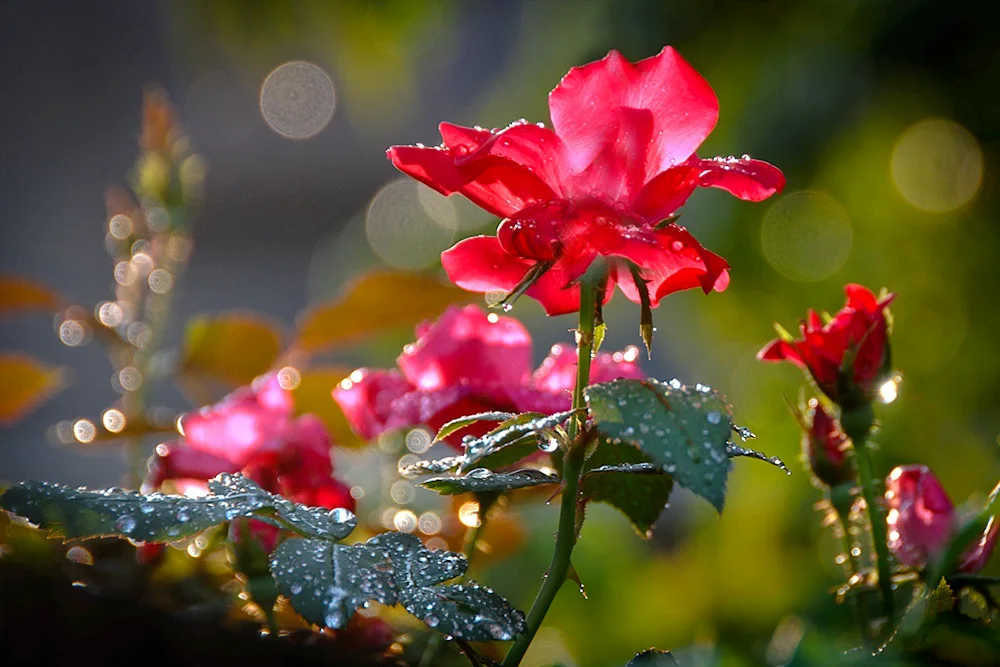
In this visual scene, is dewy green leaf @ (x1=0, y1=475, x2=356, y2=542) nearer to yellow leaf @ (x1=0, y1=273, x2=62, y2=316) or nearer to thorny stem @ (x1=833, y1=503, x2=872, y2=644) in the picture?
thorny stem @ (x1=833, y1=503, x2=872, y2=644)

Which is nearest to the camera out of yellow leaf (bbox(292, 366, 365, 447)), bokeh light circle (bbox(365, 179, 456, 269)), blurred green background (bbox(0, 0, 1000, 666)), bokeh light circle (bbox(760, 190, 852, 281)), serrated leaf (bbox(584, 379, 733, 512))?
serrated leaf (bbox(584, 379, 733, 512))

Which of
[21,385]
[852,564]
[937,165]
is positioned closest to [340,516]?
[852,564]

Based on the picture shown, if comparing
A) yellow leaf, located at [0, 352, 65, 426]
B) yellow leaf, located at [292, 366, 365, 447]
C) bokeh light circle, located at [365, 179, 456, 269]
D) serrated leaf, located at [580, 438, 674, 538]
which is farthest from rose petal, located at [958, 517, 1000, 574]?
bokeh light circle, located at [365, 179, 456, 269]

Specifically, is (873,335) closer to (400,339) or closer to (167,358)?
(167,358)

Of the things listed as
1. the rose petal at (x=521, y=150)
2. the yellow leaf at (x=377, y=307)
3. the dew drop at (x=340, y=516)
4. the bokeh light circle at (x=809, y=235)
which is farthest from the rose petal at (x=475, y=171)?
the bokeh light circle at (x=809, y=235)

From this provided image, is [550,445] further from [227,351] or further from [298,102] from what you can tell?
[298,102]
